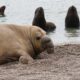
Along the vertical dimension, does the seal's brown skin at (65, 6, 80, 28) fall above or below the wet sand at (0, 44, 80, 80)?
below

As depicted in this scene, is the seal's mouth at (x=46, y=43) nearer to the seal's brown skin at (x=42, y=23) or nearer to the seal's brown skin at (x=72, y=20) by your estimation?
the seal's brown skin at (x=42, y=23)

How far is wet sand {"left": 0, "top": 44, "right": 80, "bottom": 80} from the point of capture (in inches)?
282

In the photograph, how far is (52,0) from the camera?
31906mm

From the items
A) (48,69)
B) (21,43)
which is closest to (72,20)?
(21,43)

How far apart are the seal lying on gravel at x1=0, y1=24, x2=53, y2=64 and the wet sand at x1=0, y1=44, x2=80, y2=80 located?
0.63ft

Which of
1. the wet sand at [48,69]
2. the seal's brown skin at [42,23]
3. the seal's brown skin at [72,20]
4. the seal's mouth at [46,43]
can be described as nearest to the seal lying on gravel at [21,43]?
the seal's mouth at [46,43]

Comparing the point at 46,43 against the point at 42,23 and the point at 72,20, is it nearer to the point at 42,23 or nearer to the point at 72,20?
the point at 42,23

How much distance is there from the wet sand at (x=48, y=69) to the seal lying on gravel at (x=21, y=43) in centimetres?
19

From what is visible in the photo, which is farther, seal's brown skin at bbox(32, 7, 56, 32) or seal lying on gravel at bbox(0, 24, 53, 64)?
seal's brown skin at bbox(32, 7, 56, 32)

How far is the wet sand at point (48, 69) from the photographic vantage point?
282 inches

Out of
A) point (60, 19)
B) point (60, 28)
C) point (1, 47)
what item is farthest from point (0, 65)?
point (60, 19)

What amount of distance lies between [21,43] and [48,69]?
5.24 feet

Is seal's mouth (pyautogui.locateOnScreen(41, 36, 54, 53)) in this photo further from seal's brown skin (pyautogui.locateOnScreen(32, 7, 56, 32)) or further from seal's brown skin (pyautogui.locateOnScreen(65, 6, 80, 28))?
seal's brown skin (pyautogui.locateOnScreen(65, 6, 80, 28))

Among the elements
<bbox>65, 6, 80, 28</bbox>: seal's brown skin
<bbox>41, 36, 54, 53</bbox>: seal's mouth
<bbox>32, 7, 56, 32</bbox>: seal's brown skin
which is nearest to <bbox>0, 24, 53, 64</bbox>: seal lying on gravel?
<bbox>41, 36, 54, 53</bbox>: seal's mouth
